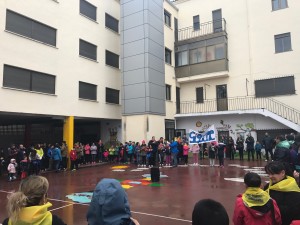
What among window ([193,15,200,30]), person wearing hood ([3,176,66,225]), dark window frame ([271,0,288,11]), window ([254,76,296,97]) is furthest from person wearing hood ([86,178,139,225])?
window ([193,15,200,30])

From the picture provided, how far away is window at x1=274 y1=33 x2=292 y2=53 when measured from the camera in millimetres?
21672

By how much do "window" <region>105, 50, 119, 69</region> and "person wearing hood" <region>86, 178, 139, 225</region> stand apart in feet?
67.7

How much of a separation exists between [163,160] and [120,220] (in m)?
16.0

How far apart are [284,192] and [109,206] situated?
2.31 meters

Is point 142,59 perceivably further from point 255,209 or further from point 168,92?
point 255,209

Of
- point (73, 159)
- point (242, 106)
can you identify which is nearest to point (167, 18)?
point (242, 106)

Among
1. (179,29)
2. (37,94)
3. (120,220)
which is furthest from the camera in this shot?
(179,29)

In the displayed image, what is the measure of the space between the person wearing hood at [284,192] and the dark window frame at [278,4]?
22653mm

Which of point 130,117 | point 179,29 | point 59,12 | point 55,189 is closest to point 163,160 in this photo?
point 130,117

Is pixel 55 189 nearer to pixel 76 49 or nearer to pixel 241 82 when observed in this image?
pixel 76 49

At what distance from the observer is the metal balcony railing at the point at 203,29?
980 inches

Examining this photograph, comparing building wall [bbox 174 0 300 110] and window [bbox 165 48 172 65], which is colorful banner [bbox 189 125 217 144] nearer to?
building wall [bbox 174 0 300 110]

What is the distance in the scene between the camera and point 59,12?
59.2 feet

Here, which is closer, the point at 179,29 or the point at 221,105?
the point at 221,105
